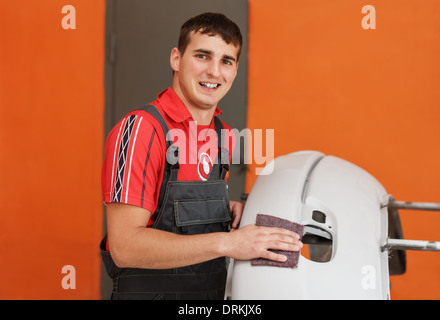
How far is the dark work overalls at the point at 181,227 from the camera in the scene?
135cm

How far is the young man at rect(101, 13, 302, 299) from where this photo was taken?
120 cm

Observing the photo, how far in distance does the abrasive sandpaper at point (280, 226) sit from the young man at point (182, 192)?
0.04ft

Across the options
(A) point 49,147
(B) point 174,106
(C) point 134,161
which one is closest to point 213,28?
(B) point 174,106

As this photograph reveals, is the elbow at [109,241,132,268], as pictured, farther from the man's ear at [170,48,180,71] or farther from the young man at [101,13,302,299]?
the man's ear at [170,48,180,71]

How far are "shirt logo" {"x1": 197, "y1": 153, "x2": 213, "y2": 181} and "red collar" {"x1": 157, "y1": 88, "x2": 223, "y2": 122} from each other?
0.40ft

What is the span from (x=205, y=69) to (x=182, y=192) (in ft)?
1.20

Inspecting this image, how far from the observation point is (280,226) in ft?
3.94

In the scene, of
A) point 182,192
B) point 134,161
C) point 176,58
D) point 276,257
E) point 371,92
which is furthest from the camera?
point 371,92

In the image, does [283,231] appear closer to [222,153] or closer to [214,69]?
[222,153]

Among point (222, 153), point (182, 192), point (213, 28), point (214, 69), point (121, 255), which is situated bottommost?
point (121, 255)

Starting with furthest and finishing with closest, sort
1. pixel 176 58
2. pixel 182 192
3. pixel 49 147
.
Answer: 1. pixel 49 147
2. pixel 176 58
3. pixel 182 192

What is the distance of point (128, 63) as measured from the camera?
2.67 meters

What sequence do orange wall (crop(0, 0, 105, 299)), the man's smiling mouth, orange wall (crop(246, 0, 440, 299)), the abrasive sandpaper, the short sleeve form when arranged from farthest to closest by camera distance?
orange wall (crop(0, 0, 105, 299)) < orange wall (crop(246, 0, 440, 299)) < the man's smiling mouth < the short sleeve < the abrasive sandpaper

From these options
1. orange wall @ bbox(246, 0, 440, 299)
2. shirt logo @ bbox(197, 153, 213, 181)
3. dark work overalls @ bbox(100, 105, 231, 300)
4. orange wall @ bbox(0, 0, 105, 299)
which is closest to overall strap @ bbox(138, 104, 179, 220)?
dark work overalls @ bbox(100, 105, 231, 300)
